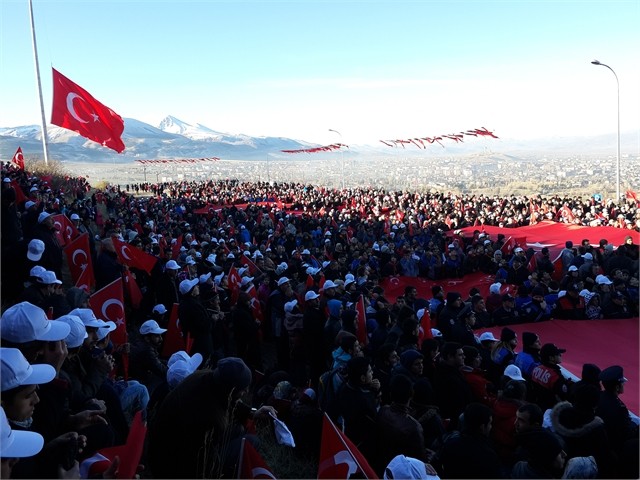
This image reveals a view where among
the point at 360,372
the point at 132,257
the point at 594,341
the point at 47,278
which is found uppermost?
the point at 47,278

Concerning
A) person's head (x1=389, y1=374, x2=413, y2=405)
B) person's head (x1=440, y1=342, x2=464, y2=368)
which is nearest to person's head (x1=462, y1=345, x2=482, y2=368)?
person's head (x1=440, y1=342, x2=464, y2=368)

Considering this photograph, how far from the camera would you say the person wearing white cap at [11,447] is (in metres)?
2.21

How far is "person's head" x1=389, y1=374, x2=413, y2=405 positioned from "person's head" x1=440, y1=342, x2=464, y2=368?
1.26 meters

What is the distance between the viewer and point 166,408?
3762 mm

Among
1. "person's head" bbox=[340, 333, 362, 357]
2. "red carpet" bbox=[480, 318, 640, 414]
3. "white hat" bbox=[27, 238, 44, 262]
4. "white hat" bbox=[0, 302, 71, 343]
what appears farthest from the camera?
"red carpet" bbox=[480, 318, 640, 414]

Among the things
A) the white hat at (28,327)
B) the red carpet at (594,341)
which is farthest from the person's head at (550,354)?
the white hat at (28,327)

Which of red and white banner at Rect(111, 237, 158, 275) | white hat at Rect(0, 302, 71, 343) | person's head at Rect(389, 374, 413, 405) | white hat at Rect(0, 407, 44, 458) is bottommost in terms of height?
person's head at Rect(389, 374, 413, 405)

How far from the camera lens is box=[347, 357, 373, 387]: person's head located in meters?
4.56

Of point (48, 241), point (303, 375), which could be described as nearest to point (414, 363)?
point (303, 375)

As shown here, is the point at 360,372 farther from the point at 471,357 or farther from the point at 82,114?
the point at 82,114

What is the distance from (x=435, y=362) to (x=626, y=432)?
174 centimetres

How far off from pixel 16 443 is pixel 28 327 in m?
1.33

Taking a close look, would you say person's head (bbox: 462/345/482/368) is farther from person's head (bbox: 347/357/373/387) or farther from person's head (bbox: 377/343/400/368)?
person's head (bbox: 347/357/373/387)

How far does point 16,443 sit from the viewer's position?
89.0 inches
